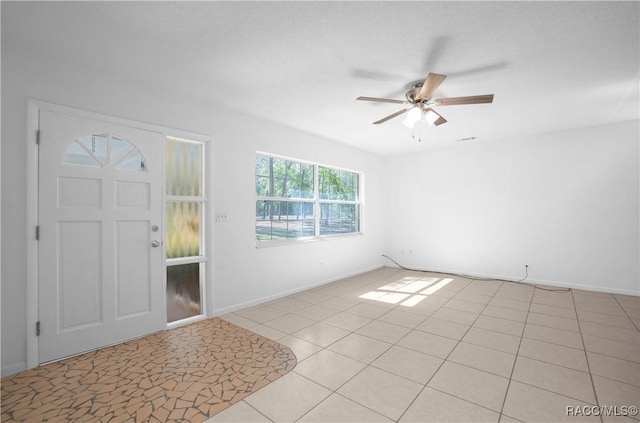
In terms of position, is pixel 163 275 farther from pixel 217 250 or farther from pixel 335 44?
pixel 335 44

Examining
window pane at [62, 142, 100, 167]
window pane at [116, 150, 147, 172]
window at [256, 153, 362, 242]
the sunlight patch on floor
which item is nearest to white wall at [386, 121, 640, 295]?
the sunlight patch on floor

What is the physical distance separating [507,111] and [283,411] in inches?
171

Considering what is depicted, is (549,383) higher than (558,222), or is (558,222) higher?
(558,222)

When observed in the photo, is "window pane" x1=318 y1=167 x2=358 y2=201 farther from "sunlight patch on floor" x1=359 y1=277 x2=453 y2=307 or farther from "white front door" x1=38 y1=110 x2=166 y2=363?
"white front door" x1=38 y1=110 x2=166 y2=363

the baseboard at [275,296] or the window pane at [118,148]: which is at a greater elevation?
the window pane at [118,148]

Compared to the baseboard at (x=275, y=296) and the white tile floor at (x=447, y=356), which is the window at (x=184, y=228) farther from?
the white tile floor at (x=447, y=356)

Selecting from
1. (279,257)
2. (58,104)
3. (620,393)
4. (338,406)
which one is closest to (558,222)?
(620,393)

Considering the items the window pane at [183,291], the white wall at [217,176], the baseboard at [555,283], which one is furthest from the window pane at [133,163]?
the baseboard at [555,283]

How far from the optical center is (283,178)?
466 centimetres

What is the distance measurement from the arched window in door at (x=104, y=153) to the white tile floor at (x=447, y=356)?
2.10 metres

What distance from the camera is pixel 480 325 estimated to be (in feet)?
10.7

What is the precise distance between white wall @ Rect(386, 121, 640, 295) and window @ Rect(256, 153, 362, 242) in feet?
4.77

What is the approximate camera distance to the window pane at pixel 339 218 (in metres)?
5.49
